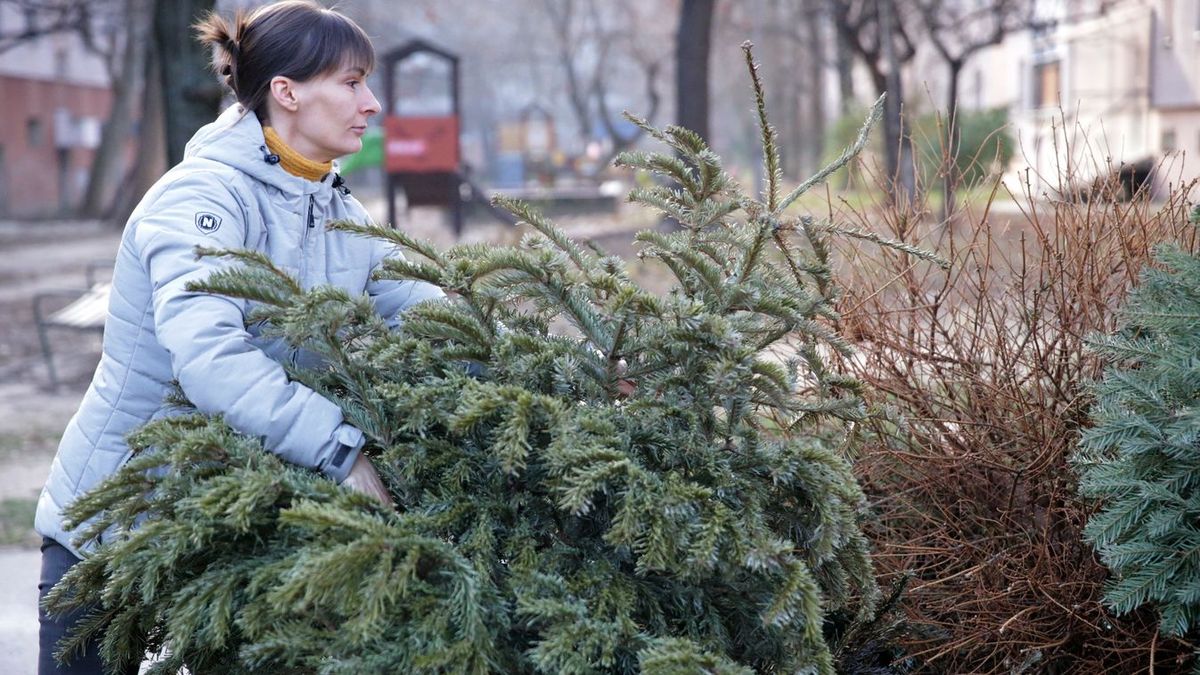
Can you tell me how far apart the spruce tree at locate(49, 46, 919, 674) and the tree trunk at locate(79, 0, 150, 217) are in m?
26.6

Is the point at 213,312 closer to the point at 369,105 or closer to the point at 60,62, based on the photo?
the point at 369,105

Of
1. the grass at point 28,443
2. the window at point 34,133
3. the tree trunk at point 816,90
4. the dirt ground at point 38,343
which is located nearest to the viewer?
the dirt ground at point 38,343

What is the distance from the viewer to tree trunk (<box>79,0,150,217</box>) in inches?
1105

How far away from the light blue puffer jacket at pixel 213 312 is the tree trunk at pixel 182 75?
6513mm

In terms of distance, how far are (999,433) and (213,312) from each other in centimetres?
175

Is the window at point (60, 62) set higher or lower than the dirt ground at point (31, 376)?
higher

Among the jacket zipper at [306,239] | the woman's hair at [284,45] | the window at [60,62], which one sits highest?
the window at [60,62]

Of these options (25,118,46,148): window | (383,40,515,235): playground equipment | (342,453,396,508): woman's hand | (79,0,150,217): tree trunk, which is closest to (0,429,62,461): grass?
(342,453,396,508): woman's hand

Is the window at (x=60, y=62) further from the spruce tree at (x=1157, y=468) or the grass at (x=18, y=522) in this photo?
the spruce tree at (x=1157, y=468)

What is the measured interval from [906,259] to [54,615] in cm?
198

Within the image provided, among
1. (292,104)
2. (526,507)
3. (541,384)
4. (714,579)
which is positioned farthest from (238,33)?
(714,579)

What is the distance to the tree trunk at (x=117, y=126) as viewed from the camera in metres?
28.1

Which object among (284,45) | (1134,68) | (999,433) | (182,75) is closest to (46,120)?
(1134,68)

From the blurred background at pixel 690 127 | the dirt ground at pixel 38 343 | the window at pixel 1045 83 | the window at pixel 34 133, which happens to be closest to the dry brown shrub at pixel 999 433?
the blurred background at pixel 690 127
